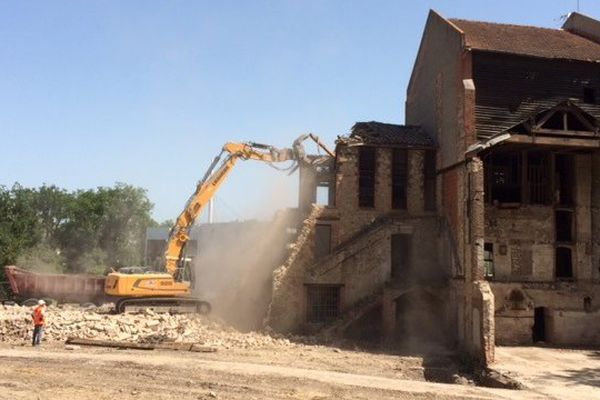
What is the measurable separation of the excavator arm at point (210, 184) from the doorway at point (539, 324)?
46.0 feet

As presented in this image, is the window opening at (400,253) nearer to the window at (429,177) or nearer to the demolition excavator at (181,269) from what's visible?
the window at (429,177)

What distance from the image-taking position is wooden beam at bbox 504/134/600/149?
22.9m

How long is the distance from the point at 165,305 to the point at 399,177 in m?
13.0

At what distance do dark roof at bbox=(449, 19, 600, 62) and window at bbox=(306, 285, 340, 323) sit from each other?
12.8m

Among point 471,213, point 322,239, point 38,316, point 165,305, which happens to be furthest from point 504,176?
point 38,316

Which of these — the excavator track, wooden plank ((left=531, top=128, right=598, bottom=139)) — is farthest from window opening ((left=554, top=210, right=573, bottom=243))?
the excavator track

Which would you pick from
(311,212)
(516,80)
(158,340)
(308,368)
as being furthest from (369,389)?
(516,80)

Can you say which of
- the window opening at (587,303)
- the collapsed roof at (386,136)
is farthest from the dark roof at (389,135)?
the window opening at (587,303)

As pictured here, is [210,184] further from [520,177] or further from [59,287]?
[520,177]

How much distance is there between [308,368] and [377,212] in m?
10.9

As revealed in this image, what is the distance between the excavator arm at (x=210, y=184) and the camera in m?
27.6

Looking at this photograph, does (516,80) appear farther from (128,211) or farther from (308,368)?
(128,211)

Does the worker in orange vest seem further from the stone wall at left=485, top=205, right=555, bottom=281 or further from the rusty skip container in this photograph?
the stone wall at left=485, top=205, right=555, bottom=281

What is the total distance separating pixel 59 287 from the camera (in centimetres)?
2981
